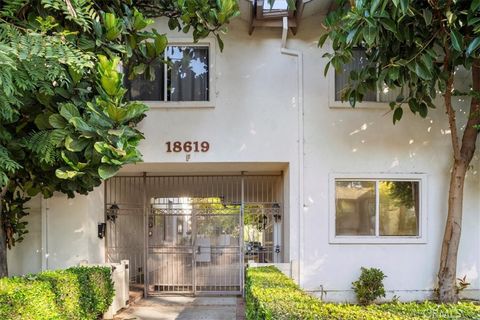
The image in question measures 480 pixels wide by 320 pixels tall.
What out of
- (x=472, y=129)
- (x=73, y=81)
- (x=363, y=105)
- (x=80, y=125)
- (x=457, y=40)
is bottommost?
(x=80, y=125)

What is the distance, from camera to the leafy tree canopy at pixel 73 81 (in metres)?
4.24

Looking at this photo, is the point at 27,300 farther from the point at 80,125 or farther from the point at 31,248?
the point at 31,248

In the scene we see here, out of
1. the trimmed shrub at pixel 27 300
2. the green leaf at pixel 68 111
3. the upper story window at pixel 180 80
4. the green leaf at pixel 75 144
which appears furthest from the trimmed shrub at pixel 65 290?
the upper story window at pixel 180 80

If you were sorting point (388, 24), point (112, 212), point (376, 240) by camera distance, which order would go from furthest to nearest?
point (112, 212), point (376, 240), point (388, 24)

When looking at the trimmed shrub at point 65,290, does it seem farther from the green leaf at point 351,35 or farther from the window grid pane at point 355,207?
the green leaf at point 351,35

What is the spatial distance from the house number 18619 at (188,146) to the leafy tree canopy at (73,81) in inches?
94.7

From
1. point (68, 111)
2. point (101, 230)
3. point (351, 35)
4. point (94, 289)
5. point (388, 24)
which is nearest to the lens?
point (68, 111)

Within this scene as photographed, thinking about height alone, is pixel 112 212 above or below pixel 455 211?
below

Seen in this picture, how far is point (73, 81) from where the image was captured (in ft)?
15.8

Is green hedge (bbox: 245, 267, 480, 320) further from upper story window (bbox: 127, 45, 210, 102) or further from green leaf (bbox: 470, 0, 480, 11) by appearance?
upper story window (bbox: 127, 45, 210, 102)

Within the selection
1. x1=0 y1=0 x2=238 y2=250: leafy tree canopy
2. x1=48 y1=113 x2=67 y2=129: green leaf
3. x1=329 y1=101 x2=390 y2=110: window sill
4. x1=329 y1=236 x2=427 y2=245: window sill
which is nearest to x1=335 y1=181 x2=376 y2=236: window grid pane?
x1=329 y1=236 x2=427 y2=245: window sill

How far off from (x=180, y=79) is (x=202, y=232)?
12.3 feet

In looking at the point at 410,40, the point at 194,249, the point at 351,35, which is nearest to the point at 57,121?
the point at 351,35

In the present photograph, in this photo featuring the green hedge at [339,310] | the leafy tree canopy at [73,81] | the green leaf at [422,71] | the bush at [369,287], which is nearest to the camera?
the green hedge at [339,310]
